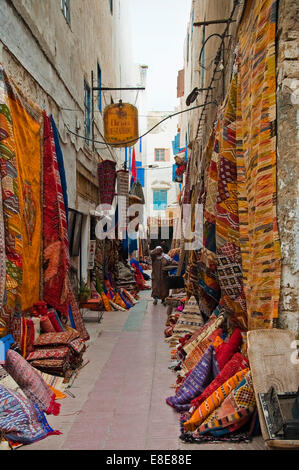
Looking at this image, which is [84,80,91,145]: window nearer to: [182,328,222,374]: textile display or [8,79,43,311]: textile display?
[8,79,43,311]: textile display

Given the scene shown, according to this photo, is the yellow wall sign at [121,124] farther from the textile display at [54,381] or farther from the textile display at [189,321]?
the textile display at [54,381]

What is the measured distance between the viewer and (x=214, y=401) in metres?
3.21

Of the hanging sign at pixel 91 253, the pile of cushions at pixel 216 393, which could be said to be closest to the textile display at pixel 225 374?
the pile of cushions at pixel 216 393

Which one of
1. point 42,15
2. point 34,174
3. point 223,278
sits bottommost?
point 223,278

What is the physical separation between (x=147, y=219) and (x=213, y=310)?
28912 millimetres

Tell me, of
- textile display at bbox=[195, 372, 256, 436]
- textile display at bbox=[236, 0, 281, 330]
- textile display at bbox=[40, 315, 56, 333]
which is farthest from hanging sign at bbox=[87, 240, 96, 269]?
textile display at bbox=[195, 372, 256, 436]

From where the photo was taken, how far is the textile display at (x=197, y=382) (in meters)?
3.81

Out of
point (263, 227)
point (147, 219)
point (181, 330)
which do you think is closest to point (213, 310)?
point (181, 330)

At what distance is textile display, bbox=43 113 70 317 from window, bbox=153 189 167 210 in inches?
1126

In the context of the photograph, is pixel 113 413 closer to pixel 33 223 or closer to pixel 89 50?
pixel 33 223

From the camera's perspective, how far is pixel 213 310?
564 cm

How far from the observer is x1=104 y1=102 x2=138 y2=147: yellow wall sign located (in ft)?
30.5

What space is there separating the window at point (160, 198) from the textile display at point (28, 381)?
1215 inches
